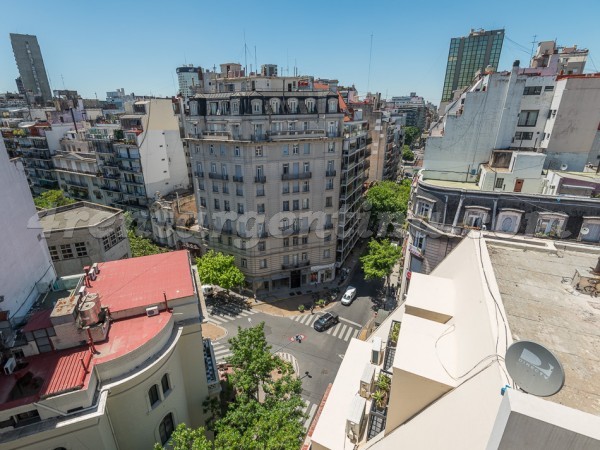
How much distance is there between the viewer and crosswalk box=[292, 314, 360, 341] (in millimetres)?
43031

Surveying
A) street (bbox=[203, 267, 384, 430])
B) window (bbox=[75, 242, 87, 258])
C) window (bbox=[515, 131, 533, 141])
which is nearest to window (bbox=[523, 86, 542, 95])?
window (bbox=[515, 131, 533, 141])

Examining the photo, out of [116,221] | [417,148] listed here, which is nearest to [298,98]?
[116,221]

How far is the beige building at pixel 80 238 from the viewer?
108ft

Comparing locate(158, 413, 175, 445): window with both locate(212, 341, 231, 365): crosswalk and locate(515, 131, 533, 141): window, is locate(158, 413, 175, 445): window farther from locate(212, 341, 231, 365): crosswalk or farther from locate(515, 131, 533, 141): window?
locate(515, 131, 533, 141): window

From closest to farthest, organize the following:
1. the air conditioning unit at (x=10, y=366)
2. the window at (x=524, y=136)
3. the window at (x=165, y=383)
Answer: the air conditioning unit at (x=10, y=366) → the window at (x=165, y=383) → the window at (x=524, y=136)

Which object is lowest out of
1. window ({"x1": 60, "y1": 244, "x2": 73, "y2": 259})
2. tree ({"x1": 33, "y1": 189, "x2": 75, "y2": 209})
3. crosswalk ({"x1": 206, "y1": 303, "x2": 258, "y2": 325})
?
crosswalk ({"x1": 206, "y1": 303, "x2": 258, "y2": 325})

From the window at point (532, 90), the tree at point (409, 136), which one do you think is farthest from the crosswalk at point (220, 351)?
the tree at point (409, 136)

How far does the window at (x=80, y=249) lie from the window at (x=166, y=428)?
22.0m

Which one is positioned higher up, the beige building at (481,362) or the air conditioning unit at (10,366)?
the beige building at (481,362)

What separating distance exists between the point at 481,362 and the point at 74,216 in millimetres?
42514

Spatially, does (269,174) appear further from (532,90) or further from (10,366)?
(10,366)

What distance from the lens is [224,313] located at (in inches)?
1882

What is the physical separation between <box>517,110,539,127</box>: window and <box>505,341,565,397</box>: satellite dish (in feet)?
124

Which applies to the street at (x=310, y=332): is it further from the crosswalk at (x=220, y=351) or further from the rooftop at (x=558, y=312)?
the rooftop at (x=558, y=312)
